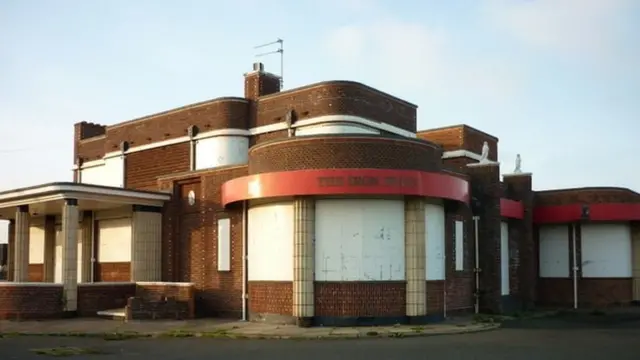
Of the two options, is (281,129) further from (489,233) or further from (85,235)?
(489,233)

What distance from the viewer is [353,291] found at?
22.4 meters

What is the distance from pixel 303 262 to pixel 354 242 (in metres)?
1.65

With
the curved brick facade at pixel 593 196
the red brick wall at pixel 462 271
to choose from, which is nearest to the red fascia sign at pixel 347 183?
the red brick wall at pixel 462 271

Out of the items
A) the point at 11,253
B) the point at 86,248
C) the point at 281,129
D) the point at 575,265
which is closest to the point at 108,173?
the point at 11,253

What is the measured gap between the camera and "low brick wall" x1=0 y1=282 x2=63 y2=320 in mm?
25513

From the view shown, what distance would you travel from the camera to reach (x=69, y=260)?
26281mm

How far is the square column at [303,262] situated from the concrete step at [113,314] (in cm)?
702

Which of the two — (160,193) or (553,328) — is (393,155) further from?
(160,193)

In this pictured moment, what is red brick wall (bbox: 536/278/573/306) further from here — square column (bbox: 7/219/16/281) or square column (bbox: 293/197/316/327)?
square column (bbox: 7/219/16/281)

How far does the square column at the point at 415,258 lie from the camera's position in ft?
74.7

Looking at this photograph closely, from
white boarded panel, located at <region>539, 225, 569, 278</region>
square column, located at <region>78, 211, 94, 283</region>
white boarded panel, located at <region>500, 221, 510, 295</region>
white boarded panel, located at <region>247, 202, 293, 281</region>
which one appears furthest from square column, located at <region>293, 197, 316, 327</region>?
white boarded panel, located at <region>539, 225, 569, 278</region>

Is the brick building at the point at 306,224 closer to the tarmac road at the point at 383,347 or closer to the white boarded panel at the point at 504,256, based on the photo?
the white boarded panel at the point at 504,256

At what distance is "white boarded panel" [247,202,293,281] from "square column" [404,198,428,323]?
3.57 meters

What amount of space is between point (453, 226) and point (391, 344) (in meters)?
9.49
